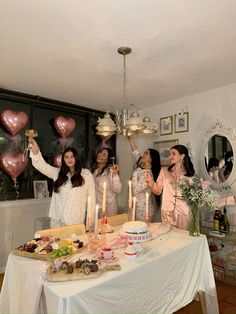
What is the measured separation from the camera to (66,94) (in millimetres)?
3223

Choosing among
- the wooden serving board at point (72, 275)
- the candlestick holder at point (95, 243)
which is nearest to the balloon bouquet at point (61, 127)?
the candlestick holder at point (95, 243)

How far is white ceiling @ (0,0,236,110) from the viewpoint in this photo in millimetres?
1499

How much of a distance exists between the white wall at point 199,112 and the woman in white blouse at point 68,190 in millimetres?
1536

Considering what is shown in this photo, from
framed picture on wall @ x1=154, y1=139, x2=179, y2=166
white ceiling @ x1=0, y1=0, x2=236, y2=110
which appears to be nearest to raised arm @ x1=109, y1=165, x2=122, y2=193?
framed picture on wall @ x1=154, y1=139, x2=179, y2=166

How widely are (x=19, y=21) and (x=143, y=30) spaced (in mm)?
A: 875

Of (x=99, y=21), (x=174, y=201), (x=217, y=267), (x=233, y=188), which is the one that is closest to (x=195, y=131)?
(x=233, y=188)

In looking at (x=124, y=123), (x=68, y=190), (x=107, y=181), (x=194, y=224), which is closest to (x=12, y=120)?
(x=68, y=190)

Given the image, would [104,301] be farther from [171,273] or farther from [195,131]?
[195,131]

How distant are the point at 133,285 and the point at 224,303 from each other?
1.51 meters

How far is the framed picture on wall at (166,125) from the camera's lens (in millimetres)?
3506

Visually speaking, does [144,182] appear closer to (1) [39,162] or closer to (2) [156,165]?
(2) [156,165]

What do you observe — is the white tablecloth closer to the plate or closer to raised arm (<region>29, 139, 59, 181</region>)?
the plate

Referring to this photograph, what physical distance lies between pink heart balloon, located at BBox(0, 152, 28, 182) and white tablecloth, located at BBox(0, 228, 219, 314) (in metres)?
1.56

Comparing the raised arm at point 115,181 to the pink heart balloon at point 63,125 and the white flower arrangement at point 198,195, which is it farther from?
the white flower arrangement at point 198,195
